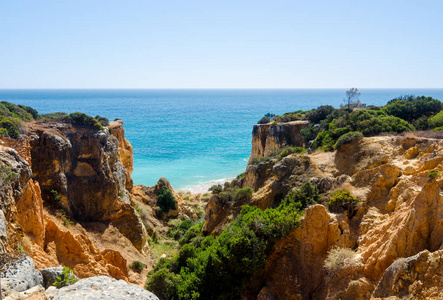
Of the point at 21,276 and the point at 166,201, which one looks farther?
the point at 166,201

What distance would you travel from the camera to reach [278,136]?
36812mm

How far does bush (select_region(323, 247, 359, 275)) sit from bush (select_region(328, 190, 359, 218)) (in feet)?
8.41

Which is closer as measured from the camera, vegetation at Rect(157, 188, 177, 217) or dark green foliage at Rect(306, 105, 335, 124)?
vegetation at Rect(157, 188, 177, 217)

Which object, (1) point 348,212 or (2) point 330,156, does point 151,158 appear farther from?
(1) point 348,212

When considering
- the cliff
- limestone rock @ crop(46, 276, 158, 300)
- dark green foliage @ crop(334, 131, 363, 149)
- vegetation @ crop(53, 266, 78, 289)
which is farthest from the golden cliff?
dark green foliage @ crop(334, 131, 363, 149)

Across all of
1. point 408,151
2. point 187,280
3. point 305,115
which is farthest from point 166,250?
point 305,115

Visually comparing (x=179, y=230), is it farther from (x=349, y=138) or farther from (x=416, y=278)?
(x=416, y=278)

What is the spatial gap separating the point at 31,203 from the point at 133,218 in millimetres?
12068

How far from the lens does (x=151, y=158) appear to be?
6950cm

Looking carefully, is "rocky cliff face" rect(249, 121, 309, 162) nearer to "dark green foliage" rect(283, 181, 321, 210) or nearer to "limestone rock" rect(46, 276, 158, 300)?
"dark green foliage" rect(283, 181, 321, 210)

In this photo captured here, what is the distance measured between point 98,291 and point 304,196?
472 inches

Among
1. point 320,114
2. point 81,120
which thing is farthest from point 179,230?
point 320,114

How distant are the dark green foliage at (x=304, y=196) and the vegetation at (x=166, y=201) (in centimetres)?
1980

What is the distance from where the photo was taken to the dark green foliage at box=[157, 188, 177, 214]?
35312 millimetres
